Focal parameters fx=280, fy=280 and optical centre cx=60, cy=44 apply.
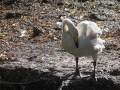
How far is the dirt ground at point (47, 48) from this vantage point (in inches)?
238

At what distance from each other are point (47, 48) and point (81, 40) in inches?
108

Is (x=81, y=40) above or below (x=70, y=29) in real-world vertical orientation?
below

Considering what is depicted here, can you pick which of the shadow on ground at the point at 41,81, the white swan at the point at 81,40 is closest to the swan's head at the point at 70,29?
the white swan at the point at 81,40

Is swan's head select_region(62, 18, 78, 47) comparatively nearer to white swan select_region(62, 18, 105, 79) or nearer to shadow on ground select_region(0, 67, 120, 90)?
white swan select_region(62, 18, 105, 79)

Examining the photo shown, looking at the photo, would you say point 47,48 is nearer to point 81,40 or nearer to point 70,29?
point 70,29

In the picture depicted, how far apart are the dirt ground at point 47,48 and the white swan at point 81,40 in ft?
1.65

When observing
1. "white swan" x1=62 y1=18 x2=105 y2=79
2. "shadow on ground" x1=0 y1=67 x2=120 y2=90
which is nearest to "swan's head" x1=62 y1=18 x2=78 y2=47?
"white swan" x1=62 y1=18 x2=105 y2=79

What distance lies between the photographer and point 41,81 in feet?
20.0

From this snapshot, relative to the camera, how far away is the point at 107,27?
32.4ft

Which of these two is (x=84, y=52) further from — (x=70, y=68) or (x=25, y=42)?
(x=25, y=42)

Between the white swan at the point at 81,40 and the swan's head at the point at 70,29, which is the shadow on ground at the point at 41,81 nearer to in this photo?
the white swan at the point at 81,40

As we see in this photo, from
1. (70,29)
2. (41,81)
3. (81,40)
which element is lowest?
(41,81)

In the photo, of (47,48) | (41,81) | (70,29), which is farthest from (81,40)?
(47,48)

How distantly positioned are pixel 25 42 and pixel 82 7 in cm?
424
